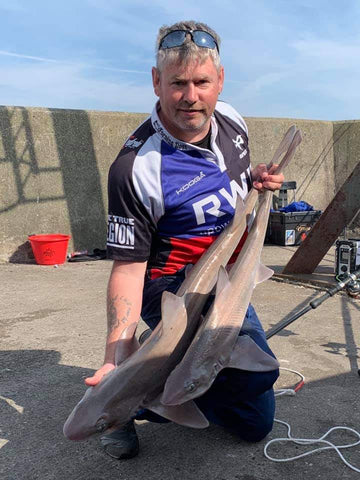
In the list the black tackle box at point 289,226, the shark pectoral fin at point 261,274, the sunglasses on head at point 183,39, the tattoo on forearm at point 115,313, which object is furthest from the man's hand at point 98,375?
the black tackle box at point 289,226

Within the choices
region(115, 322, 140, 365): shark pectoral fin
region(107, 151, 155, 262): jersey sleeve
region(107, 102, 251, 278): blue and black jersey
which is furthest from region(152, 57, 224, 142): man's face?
region(115, 322, 140, 365): shark pectoral fin

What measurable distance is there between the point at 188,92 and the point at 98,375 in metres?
1.43

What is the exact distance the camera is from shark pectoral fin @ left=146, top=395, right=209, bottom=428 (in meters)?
2.25

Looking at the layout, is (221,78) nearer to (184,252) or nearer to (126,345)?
(184,252)

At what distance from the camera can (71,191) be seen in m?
8.11

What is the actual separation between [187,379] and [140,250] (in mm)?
833

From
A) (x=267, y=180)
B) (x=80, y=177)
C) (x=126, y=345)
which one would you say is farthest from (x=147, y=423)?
(x=80, y=177)

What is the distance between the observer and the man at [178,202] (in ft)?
8.81

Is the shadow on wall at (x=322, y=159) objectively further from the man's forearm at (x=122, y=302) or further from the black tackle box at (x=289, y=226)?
the man's forearm at (x=122, y=302)

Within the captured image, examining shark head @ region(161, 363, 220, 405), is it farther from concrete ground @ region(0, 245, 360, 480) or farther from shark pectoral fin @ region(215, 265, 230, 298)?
concrete ground @ region(0, 245, 360, 480)

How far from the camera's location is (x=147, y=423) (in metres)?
3.02

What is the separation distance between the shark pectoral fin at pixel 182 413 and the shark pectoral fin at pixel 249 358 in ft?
0.88

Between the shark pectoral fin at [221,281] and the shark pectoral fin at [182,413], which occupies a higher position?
the shark pectoral fin at [221,281]

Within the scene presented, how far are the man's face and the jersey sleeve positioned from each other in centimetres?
32
